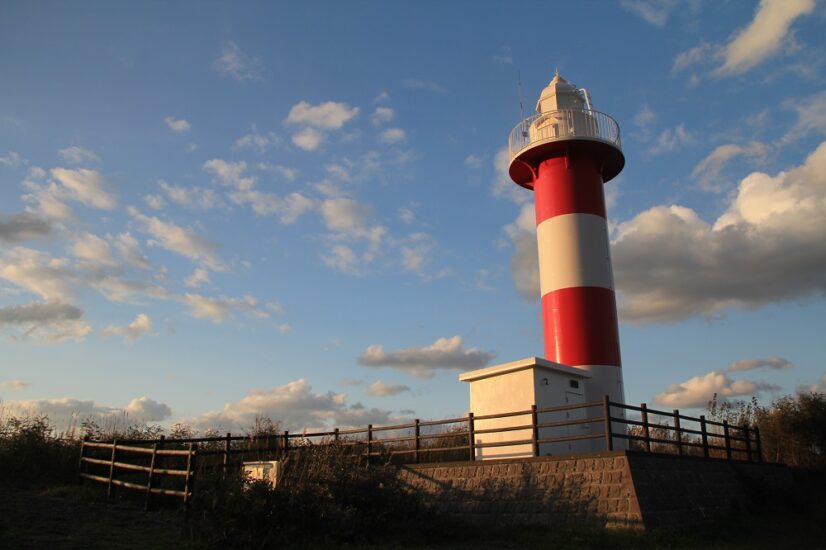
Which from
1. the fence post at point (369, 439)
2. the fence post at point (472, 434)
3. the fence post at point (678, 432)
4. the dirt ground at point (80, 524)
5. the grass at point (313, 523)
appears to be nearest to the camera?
the dirt ground at point (80, 524)

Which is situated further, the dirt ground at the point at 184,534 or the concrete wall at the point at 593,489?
the concrete wall at the point at 593,489

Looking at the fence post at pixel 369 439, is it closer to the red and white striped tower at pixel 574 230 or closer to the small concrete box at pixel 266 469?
the small concrete box at pixel 266 469

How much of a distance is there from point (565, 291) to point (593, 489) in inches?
258

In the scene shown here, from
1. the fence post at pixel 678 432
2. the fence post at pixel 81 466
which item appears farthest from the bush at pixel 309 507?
the fence post at pixel 81 466

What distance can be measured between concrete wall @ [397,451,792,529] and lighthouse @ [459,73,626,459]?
38.7 inches

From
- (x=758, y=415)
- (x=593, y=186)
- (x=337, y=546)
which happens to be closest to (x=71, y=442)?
(x=337, y=546)

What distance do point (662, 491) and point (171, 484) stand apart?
10.4 metres

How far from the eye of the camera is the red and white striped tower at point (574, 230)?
53.6 ft

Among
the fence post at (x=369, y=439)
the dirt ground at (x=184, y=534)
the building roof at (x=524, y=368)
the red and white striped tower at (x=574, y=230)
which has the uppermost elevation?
the red and white striped tower at (x=574, y=230)

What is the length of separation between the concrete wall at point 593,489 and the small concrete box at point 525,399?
137 centimetres

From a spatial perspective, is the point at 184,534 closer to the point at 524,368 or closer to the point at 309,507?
the point at 309,507

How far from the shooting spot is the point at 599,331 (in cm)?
1638

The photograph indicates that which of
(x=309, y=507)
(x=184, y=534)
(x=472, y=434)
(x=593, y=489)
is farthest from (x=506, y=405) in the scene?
(x=184, y=534)

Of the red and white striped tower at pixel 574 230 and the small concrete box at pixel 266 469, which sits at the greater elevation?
the red and white striped tower at pixel 574 230
